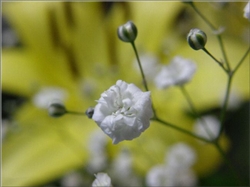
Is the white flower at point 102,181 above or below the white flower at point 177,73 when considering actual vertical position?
below

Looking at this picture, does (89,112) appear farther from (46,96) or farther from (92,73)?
(92,73)

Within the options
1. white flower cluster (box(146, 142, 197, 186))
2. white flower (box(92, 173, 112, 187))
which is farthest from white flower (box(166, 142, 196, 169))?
white flower (box(92, 173, 112, 187))

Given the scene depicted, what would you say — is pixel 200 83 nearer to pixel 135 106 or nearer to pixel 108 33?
pixel 108 33

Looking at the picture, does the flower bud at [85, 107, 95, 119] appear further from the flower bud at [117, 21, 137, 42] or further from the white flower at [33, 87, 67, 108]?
the white flower at [33, 87, 67, 108]

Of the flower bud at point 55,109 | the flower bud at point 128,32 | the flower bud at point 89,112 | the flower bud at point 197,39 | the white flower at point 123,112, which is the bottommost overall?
the white flower at point 123,112

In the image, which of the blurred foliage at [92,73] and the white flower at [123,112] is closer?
the white flower at [123,112]

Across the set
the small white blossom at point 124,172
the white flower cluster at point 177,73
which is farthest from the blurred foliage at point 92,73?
the white flower cluster at point 177,73

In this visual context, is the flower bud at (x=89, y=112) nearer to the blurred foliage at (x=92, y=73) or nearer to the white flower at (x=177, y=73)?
the white flower at (x=177, y=73)

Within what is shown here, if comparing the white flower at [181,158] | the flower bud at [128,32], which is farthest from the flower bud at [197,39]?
the white flower at [181,158]
